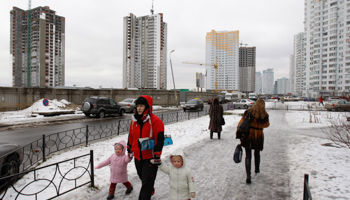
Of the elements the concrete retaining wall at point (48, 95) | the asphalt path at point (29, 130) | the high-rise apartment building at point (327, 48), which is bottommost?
the asphalt path at point (29, 130)

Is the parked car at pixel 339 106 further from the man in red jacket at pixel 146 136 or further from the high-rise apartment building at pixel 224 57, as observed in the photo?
the high-rise apartment building at pixel 224 57

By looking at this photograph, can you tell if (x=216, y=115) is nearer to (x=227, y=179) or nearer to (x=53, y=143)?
(x=227, y=179)

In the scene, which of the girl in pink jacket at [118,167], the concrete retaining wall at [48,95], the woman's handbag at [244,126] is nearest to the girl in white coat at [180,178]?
the girl in pink jacket at [118,167]

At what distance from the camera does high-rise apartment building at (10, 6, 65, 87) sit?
87688 millimetres

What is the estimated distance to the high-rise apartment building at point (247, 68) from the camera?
565 feet

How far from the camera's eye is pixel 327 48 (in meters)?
87.6

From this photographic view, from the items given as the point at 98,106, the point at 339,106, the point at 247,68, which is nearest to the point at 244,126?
the point at 98,106

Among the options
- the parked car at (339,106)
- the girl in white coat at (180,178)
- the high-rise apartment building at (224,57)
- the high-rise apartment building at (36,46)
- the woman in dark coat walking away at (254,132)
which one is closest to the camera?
the girl in white coat at (180,178)

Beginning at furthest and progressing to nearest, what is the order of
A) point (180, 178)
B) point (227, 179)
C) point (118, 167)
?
point (227, 179) → point (118, 167) → point (180, 178)

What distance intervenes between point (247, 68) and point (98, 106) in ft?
573

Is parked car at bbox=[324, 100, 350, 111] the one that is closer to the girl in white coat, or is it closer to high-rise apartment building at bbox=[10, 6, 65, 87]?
the girl in white coat

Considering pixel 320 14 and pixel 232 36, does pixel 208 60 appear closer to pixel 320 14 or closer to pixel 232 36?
pixel 232 36

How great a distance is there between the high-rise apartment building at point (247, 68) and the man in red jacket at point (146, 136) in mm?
177405

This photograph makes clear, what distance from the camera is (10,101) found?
1812 centimetres
